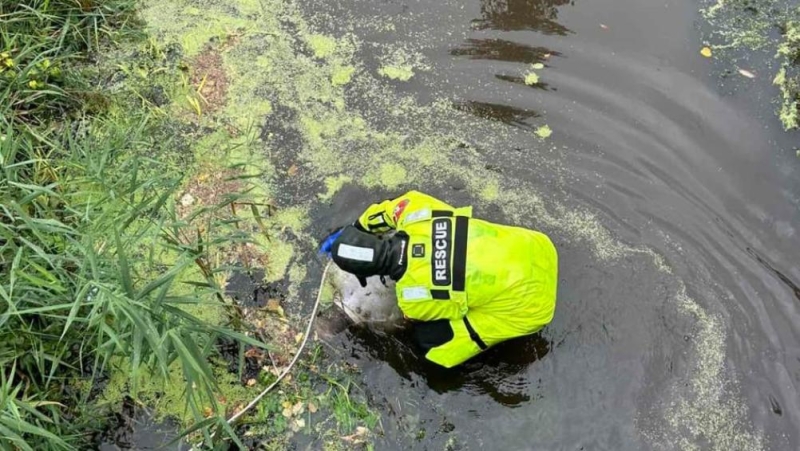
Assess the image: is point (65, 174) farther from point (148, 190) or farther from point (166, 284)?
point (166, 284)

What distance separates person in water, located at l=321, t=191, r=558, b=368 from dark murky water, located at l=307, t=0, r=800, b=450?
492 millimetres

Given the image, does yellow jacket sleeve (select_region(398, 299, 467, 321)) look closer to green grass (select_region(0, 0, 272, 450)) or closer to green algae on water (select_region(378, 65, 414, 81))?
green grass (select_region(0, 0, 272, 450))

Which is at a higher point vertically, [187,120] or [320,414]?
[187,120]

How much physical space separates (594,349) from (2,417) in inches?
103

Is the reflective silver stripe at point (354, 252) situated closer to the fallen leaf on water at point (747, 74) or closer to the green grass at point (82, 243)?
the green grass at point (82, 243)

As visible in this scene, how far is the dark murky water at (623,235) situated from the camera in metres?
3.49

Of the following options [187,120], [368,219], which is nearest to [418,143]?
[368,219]

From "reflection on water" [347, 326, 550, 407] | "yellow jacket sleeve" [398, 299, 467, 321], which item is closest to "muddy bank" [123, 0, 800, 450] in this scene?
"reflection on water" [347, 326, 550, 407]

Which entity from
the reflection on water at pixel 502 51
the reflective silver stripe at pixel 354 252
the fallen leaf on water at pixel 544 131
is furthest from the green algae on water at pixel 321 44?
the reflective silver stripe at pixel 354 252

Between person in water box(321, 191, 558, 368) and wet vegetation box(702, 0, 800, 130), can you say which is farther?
wet vegetation box(702, 0, 800, 130)

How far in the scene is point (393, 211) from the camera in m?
3.38

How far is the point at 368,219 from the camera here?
3465 millimetres

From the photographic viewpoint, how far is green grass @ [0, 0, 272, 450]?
2.72 meters

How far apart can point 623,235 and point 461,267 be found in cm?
135
